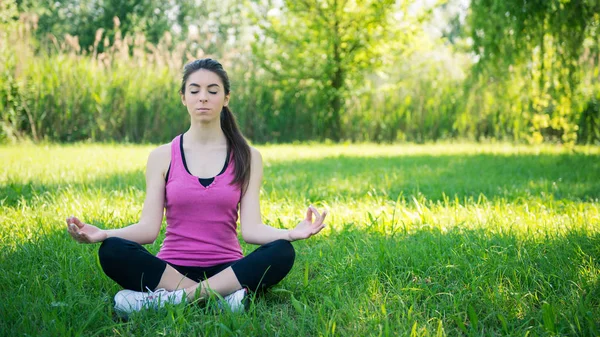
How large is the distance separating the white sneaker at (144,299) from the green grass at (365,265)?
6 centimetres

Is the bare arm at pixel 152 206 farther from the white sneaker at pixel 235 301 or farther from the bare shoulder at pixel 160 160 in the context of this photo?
the white sneaker at pixel 235 301

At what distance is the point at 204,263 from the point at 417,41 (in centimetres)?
1194

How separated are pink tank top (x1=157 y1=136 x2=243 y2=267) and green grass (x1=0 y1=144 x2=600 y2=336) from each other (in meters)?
0.32

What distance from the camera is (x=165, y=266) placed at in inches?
93.5

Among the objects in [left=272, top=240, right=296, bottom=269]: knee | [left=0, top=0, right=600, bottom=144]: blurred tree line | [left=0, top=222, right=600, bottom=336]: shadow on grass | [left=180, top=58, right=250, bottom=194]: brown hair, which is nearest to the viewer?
[left=0, top=222, right=600, bottom=336]: shadow on grass

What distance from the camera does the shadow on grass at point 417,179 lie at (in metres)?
4.98

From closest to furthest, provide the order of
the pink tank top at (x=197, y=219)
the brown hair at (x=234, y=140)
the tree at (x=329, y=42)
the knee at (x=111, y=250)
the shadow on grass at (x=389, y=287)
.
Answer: the shadow on grass at (x=389, y=287)
the knee at (x=111, y=250)
the pink tank top at (x=197, y=219)
the brown hair at (x=234, y=140)
the tree at (x=329, y=42)

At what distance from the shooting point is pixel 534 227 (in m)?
3.62

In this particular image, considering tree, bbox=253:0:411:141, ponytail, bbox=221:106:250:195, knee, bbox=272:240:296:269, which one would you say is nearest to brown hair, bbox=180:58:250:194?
ponytail, bbox=221:106:250:195

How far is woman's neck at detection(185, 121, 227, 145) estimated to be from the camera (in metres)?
2.71

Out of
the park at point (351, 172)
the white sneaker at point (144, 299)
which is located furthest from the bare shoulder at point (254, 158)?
the white sneaker at point (144, 299)

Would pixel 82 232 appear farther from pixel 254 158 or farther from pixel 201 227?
pixel 254 158

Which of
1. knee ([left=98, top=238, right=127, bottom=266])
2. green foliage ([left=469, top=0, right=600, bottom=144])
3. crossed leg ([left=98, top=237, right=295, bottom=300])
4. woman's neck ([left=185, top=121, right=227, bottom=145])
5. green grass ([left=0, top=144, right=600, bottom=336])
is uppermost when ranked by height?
green foliage ([left=469, top=0, right=600, bottom=144])

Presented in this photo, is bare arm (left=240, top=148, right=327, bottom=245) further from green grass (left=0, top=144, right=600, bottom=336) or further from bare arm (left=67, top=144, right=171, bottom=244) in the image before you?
bare arm (left=67, top=144, right=171, bottom=244)
